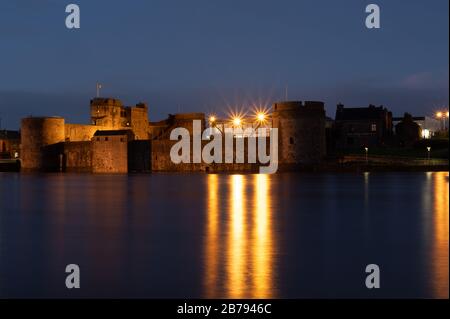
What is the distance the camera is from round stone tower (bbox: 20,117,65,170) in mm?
39750

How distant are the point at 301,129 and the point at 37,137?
18092 millimetres

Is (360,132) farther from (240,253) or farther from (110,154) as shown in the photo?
(240,253)

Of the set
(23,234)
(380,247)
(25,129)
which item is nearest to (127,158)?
(25,129)

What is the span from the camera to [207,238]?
393 inches

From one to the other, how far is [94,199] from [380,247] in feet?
36.4

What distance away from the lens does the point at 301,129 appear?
31.2 metres

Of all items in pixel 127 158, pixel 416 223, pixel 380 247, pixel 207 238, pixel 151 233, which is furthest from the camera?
pixel 127 158

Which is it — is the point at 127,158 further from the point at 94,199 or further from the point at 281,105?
the point at 94,199

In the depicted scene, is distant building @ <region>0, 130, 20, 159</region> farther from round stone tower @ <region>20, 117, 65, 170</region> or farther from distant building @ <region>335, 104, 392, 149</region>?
distant building @ <region>335, 104, 392, 149</region>

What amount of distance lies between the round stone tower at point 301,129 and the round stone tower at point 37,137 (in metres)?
16.1

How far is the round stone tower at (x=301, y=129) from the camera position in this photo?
102 ft

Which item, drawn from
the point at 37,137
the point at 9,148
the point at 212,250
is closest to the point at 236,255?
the point at 212,250

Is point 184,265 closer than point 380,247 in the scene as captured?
Yes

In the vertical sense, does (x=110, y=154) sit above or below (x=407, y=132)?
below
